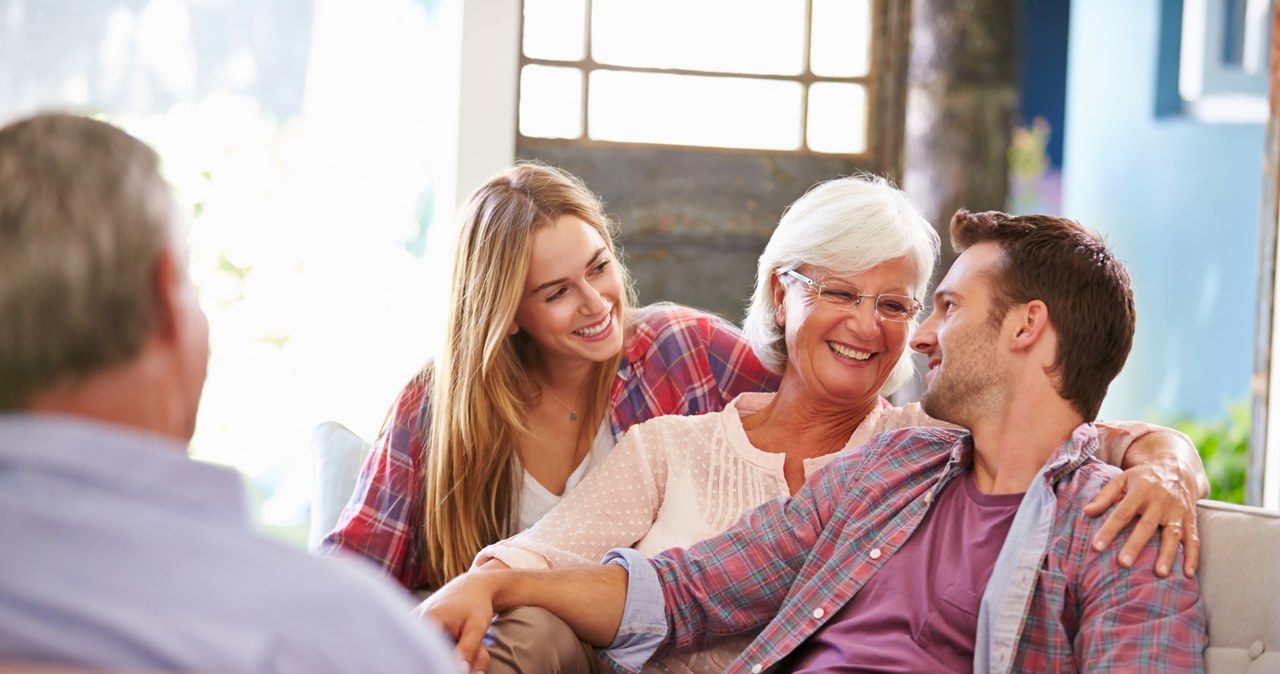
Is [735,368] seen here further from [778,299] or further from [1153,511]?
[1153,511]

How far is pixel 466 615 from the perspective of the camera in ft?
6.46

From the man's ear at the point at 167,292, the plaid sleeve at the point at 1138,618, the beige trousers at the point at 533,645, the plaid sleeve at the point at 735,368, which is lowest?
the beige trousers at the point at 533,645

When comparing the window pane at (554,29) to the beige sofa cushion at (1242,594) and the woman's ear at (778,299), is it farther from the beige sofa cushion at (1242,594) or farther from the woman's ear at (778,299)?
the beige sofa cushion at (1242,594)

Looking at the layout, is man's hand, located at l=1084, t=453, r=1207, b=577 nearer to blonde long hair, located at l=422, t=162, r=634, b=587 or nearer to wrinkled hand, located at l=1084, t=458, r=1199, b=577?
wrinkled hand, located at l=1084, t=458, r=1199, b=577

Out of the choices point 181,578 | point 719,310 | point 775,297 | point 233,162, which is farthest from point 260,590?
point 233,162

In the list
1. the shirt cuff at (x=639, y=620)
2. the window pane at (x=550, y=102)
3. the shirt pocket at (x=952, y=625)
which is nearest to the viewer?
the shirt pocket at (x=952, y=625)

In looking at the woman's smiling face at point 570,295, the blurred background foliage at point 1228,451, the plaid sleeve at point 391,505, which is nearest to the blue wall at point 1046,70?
the blurred background foliage at point 1228,451

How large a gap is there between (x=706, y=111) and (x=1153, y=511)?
7.71 ft

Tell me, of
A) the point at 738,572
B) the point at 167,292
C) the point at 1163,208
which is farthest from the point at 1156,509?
the point at 1163,208

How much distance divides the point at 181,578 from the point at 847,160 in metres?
3.24

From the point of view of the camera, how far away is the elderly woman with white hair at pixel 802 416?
2348 millimetres

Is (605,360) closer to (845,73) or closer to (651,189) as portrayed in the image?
(651,189)

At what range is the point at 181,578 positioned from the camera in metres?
0.88

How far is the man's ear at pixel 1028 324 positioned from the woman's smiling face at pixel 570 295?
0.85 metres
